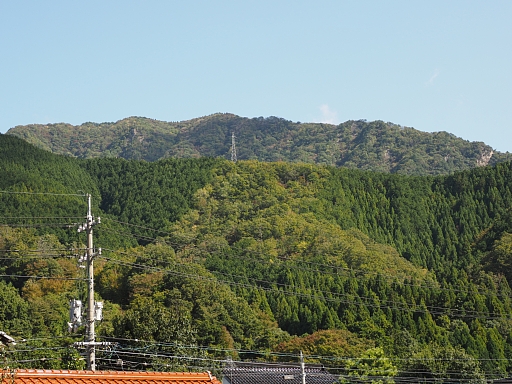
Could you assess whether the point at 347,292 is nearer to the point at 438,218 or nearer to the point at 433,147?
the point at 438,218

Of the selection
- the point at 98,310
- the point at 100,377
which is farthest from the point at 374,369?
the point at 100,377

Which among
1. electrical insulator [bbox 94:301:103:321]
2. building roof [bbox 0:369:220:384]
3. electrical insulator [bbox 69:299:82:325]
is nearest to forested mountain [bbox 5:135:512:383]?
electrical insulator [bbox 94:301:103:321]

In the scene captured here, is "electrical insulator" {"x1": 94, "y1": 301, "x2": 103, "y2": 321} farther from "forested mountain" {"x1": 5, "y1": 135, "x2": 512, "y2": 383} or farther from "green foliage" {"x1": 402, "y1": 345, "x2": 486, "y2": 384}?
"green foliage" {"x1": 402, "y1": 345, "x2": 486, "y2": 384}

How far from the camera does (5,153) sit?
4719 inches

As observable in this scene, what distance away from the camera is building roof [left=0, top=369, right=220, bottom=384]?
17.1 metres

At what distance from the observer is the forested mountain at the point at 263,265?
59938 mm

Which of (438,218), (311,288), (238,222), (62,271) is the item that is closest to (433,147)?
(438,218)

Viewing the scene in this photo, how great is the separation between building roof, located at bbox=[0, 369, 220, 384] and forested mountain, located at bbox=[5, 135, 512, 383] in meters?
14.3

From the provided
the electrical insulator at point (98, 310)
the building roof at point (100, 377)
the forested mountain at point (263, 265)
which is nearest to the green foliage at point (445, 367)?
the forested mountain at point (263, 265)

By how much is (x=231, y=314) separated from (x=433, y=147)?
132m

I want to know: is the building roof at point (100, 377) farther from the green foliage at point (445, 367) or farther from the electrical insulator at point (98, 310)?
the green foliage at point (445, 367)

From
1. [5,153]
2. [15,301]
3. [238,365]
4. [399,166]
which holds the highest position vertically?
[399,166]

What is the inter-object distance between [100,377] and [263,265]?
80.1 metres

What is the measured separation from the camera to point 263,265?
97875mm
